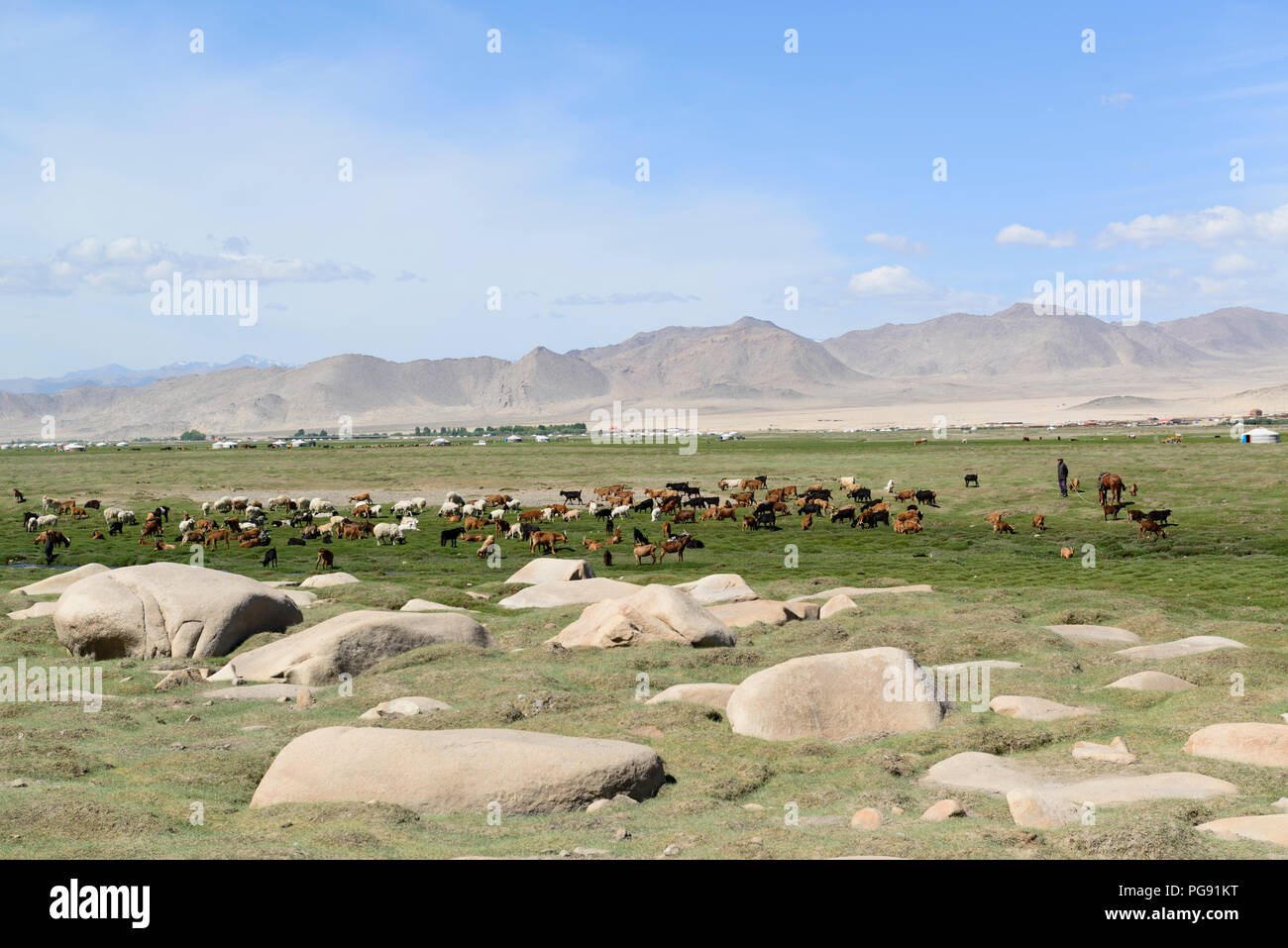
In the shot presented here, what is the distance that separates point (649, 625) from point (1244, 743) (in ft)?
34.8

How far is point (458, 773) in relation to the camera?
11.0 m

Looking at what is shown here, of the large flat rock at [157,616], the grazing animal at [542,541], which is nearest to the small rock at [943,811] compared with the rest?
the large flat rock at [157,616]

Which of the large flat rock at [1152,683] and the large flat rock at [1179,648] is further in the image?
the large flat rock at [1179,648]

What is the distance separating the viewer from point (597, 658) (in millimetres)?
18719

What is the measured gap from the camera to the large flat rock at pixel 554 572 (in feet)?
96.0

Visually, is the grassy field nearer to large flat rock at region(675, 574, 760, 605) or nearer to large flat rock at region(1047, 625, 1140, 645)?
large flat rock at region(1047, 625, 1140, 645)

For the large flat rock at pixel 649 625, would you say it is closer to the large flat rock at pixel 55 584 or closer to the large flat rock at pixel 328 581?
the large flat rock at pixel 328 581

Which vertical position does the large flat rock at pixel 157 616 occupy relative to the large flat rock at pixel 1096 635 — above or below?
above

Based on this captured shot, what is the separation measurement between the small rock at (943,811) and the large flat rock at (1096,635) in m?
10.9

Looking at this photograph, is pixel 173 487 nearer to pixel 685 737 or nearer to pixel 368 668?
pixel 368 668

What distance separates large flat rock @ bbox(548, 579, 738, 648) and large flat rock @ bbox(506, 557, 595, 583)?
7.80 metres

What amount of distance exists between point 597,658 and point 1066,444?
8773 cm
